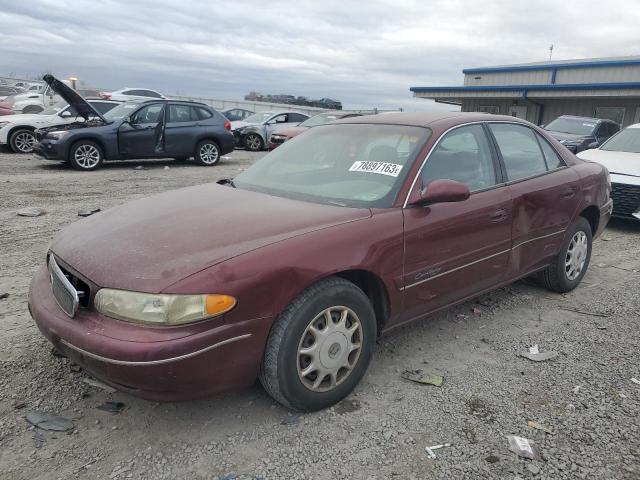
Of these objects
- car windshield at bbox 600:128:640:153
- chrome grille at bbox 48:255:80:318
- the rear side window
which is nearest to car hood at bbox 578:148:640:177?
car windshield at bbox 600:128:640:153

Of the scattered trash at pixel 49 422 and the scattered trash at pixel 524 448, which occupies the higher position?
the scattered trash at pixel 49 422

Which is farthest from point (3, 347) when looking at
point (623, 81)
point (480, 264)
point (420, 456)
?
point (623, 81)

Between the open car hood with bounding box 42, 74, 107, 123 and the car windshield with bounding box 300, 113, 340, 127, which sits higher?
the open car hood with bounding box 42, 74, 107, 123

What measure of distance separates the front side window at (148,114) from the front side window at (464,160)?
9.52m

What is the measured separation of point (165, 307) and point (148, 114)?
10.5 metres

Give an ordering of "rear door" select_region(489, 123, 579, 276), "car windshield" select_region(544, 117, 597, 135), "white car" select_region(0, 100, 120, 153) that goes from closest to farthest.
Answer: "rear door" select_region(489, 123, 579, 276) < "car windshield" select_region(544, 117, 597, 135) < "white car" select_region(0, 100, 120, 153)

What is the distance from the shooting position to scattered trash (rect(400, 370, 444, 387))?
3.17 meters

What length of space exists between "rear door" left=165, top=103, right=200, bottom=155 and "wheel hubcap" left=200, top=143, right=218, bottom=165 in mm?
306

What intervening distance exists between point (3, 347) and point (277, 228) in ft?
6.89

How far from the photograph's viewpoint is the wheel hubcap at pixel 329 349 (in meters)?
2.70

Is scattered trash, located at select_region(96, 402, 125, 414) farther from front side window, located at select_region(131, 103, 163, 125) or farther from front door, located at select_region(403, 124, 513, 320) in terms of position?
front side window, located at select_region(131, 103, 163, 125)

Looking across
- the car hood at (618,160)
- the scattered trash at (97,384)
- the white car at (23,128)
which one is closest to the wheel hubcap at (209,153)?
the white car at (23,128)

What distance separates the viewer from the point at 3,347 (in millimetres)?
3367

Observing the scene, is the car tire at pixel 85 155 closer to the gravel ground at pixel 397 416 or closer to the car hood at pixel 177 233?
the gravel ground at pixel 397 416
